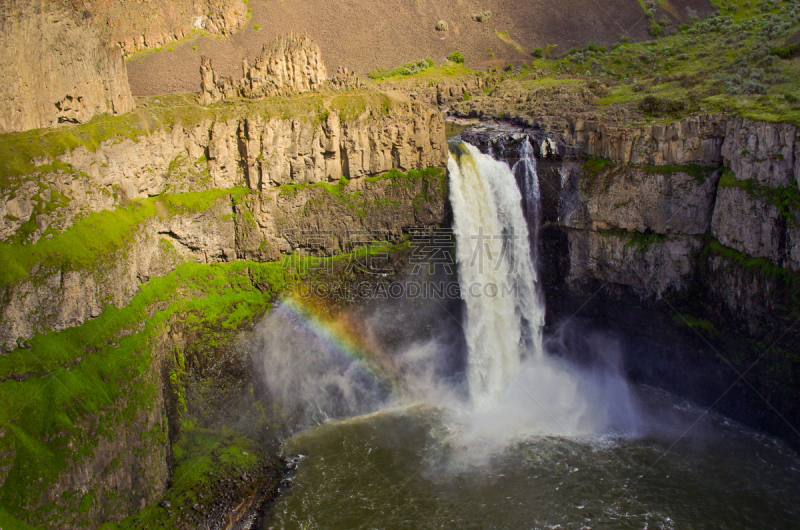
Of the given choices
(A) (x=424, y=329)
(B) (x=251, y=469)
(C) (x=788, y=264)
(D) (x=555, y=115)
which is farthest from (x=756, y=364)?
(B) (x=251, y=469)

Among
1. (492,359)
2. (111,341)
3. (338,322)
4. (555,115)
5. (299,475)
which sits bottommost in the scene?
(299,475)

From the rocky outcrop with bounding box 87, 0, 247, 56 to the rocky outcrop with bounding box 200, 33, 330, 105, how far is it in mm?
38580

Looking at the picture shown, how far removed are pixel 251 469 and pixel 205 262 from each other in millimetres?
12369

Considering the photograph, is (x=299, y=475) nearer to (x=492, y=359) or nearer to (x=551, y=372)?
(x=492, y=359)

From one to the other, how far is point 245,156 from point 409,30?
51.8 metres

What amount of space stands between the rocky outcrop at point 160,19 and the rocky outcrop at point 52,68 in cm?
4093

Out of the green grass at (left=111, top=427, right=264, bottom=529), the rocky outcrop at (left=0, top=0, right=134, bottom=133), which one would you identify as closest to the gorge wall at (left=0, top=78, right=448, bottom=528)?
the green grass at (left=111, top=427, right=264, bottom=529)

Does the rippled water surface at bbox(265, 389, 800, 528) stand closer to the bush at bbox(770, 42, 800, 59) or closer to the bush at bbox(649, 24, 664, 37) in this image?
the bush at bbox(770, 42, 800, 59)

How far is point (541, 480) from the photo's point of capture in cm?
2927

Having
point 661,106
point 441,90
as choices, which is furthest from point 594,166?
point 441,90

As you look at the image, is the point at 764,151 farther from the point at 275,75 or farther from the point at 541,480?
the point at 275,75

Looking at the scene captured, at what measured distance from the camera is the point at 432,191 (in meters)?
38.8

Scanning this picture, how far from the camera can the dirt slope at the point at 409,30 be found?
7375cm

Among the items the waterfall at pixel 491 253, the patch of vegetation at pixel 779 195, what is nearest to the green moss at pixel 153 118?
the waterfall at pixel 491 253
